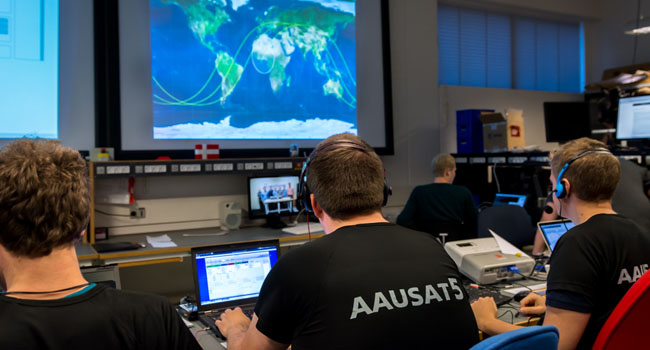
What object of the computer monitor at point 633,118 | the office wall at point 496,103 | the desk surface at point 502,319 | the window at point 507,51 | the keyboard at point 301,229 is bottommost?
the desk surface at point 502,319

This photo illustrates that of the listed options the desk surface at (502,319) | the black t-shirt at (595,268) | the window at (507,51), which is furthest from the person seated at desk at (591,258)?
the window at (507,51)

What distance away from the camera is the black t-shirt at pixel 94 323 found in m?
0.90

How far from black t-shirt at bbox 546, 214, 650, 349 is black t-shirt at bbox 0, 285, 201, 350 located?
118 centimetres

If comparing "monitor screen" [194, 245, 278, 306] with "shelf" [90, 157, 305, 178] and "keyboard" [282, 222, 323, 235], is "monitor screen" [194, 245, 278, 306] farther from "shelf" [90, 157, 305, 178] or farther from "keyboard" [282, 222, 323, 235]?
"shelf" [90, 157, 305, 178]

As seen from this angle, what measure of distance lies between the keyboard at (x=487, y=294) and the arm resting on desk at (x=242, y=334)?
41.7 inches

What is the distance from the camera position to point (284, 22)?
4547mm

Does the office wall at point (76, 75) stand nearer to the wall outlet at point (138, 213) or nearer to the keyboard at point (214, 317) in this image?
the wall outlet at point (138, 213)

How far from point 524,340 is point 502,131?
4040mm

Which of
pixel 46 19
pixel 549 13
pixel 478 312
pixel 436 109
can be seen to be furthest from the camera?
pixel 549 13

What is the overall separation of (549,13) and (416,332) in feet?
21.1

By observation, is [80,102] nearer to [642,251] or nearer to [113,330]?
[113,330]

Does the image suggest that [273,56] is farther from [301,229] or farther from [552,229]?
[552,229]

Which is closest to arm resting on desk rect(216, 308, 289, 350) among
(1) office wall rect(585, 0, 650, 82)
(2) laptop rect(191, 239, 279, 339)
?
(2) laptop rect(191, 239, 279, 339)

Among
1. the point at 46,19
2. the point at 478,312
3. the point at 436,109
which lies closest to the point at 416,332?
the point at 478,312
